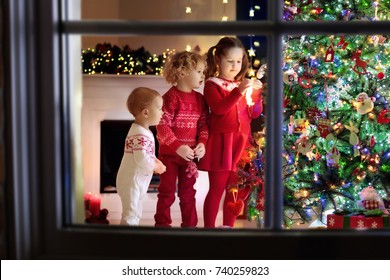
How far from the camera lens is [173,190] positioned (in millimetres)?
4059

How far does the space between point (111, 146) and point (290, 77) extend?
1.77 meters

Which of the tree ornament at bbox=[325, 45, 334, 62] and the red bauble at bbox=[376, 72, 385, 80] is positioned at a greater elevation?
the tree ornament at bbox=[325, 45, 334, 62]

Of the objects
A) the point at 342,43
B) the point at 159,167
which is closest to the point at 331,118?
the point at 342,43

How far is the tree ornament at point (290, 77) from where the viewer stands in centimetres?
450

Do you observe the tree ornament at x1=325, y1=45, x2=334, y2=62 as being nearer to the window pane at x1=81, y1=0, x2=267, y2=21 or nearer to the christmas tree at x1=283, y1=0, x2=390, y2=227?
the christmas tree at x1=283, y1=0, x2=390, y2=227

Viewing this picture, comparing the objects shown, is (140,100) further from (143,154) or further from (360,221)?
(360,221)

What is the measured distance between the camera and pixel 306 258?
1740mm

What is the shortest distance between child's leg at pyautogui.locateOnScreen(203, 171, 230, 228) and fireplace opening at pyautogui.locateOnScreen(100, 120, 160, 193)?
1.46 meters

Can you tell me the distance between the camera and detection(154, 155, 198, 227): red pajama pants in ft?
13.1

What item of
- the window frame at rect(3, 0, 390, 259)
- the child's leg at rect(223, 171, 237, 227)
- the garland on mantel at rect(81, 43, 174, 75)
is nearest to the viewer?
the window frame at rect(3, 0, 390, 259)

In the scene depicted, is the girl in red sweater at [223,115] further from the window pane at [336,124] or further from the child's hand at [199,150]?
the window pane at [336,124]

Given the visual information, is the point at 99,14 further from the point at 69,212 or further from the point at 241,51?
the point at 69,212

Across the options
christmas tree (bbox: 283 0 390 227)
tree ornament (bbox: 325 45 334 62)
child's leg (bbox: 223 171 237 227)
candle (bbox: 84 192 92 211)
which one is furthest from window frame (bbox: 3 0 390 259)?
candle (bbox: 84 192 92 211)

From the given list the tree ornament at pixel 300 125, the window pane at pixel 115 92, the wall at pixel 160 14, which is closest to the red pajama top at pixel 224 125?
the tree ornament at pixel 300 125
